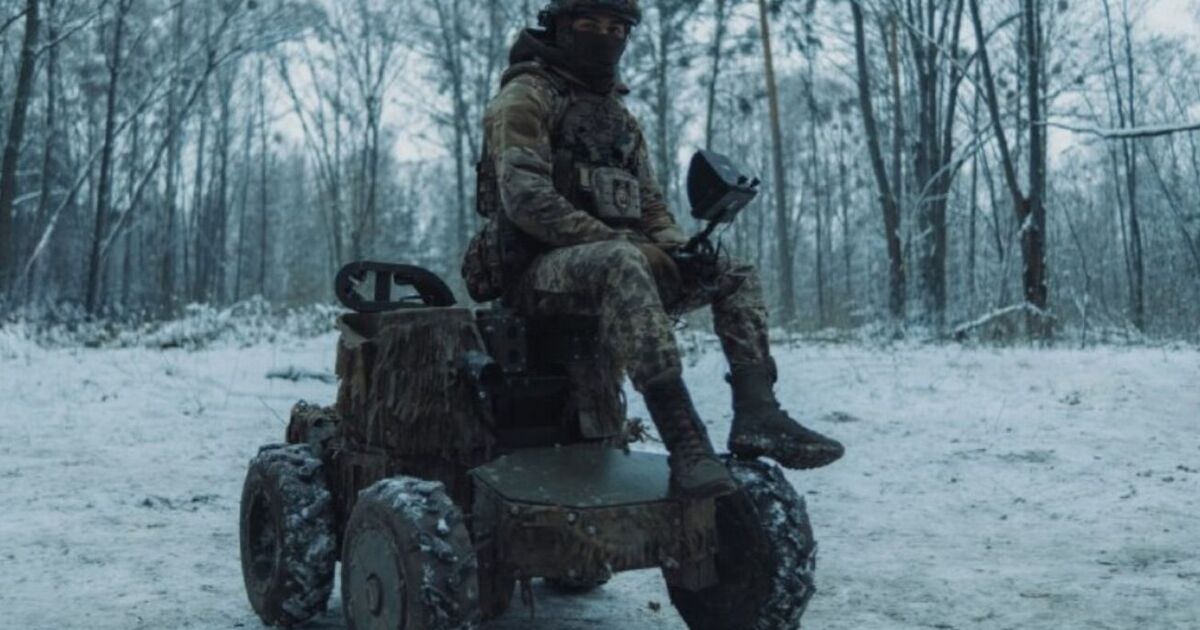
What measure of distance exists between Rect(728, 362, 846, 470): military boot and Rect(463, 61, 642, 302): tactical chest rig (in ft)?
2.45

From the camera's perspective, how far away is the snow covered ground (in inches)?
151

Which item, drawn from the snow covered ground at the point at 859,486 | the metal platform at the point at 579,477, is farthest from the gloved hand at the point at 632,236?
the snow covered ground at the point at 859,486

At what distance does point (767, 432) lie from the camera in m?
2.90

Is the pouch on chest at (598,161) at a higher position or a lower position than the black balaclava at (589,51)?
lower

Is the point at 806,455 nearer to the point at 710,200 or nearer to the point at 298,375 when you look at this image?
the point at 710,200

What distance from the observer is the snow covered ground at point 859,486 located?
12.6 ft

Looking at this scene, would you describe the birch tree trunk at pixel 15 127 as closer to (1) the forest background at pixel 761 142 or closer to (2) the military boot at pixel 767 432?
(1) the forest background at pixel 761 142

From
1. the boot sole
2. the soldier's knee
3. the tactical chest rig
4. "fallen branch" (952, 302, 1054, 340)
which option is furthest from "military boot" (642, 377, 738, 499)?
"fallen branch" (952, 302, 1054, 340)

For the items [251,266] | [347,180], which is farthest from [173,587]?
[251,266]

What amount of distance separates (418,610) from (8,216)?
45.7 feet

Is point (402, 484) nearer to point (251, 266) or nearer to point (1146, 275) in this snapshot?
point (1146, 275)

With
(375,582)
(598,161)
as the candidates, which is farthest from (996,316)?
(375,582)

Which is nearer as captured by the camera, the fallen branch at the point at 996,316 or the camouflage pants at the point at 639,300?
the camouflage pants at the point at 639,300

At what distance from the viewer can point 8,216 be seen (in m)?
14.2
